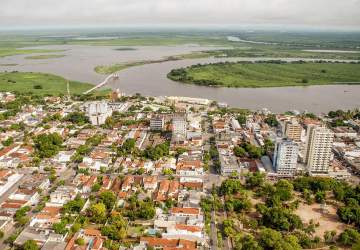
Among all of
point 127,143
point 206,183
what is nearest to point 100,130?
point 127,143

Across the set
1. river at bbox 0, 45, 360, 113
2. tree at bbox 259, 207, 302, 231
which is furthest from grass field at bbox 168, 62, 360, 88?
tree at bbox 259, 207, 302, 231

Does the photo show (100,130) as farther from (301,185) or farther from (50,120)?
(301,185)

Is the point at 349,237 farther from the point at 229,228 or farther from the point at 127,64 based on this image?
the point at 127,64

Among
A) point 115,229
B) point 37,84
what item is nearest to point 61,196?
point 115,229

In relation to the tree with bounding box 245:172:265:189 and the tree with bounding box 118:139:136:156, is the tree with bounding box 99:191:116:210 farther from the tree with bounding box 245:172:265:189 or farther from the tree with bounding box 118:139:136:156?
the tree with bounding box 245:172:265:189

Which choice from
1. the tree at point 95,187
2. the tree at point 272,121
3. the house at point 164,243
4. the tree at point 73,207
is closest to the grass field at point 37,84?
the tree at point 272,121

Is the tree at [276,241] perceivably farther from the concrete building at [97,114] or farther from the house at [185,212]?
the concrete building at [97,114]
